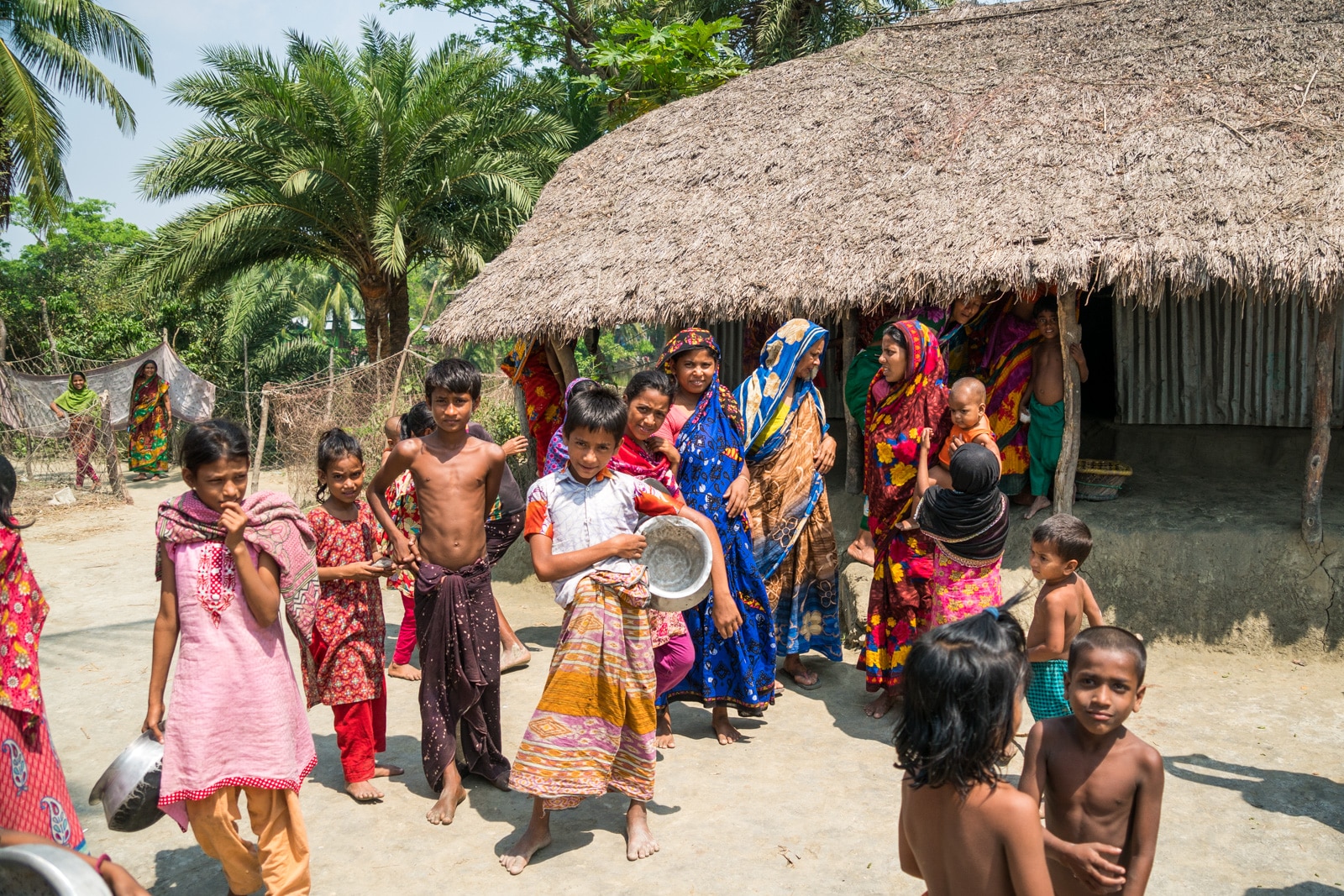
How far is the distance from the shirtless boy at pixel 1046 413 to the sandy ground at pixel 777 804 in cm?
86

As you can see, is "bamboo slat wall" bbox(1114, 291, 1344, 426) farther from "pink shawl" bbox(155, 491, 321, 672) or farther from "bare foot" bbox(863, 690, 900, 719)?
"pink shawl" bbox(155, 491, 321, 672)

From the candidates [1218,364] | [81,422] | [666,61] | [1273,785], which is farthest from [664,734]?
[81,422]

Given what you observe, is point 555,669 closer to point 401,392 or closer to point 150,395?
point 401,392

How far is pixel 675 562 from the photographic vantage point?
360cm

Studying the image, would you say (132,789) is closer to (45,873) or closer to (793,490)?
(45,873)

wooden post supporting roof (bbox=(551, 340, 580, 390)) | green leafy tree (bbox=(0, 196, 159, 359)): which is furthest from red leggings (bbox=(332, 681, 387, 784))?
green leafy tree (bbox=(0, 196, 159, 359))

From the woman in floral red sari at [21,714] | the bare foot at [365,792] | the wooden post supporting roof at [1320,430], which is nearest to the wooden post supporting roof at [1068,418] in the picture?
the wooden post supporting roof at [1320,430]

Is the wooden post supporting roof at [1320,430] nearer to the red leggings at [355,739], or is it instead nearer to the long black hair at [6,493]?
the red leggings at [355,739]

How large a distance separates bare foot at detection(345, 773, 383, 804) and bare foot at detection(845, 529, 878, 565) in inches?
96.8

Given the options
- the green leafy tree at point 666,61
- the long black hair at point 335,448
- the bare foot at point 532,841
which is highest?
the green leafy tree at point 666,61

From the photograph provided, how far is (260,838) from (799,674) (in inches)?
120

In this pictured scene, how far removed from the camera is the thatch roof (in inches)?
222

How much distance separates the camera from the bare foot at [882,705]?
4840mm

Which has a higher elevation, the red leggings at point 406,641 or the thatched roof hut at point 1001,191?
the thatched roof hut at point 1001,191
